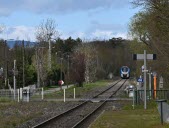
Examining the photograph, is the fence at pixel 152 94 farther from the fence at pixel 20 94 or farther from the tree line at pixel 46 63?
the tree line at pixel 46 63

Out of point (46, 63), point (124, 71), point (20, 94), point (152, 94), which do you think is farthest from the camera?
point (124, 71)

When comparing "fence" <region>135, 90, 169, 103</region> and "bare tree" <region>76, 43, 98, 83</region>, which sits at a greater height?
"bare tree" <region>76, 43, 98, 83</region>

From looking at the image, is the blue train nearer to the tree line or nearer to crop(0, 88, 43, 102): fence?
the tree line

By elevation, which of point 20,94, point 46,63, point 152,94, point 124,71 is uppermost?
point 46,63

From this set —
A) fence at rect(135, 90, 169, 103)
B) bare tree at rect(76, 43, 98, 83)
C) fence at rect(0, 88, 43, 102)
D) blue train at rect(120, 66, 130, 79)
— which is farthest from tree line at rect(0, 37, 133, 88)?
fence at rect(135, 90, 169, 103)

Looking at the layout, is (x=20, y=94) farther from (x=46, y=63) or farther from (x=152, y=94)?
(x=46, y=63)

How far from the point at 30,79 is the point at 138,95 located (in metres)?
48.2

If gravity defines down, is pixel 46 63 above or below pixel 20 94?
above

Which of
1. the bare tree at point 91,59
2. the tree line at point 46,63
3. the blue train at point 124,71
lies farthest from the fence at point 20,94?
the bare tree at point 91,59

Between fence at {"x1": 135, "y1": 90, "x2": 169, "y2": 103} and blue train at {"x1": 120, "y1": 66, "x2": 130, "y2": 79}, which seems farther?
blue train at {"x1": 120, "y1": 66, "x2": 130, "y2": 79}

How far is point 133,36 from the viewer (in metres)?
72.1

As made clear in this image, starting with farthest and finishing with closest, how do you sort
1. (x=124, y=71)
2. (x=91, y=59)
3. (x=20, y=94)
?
(x=91, y=59) → (x=124, y=71) → (x=20, y=94)

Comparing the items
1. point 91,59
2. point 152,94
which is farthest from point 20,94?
point 91,59

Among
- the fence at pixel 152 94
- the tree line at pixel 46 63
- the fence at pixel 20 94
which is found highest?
the tree line at pixel 46 63
